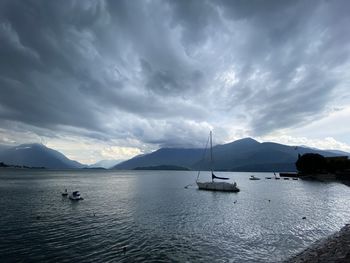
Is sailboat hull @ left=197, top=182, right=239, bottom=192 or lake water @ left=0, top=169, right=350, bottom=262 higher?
sailboat hull @ left=197, top=182, right=239, bottom=192

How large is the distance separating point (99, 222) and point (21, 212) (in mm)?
19658

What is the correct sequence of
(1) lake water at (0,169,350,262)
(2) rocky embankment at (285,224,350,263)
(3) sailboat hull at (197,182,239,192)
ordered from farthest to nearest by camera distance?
(3) sailboat hull at (197,182,239,192) < (1) lake water at (0,169,350,262) < (2) rocky embankment at (285,224,350,263)

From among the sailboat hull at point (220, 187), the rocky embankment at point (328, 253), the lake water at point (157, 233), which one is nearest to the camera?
the rocky embankment at point (328, 253)

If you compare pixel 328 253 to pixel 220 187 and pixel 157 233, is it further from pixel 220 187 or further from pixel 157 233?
pixel 220 187

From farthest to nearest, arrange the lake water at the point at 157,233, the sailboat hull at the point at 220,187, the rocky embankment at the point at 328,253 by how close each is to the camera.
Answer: the sailboat hull at the point at 220,187 < the lake water at the point at 157,233 < the rocky embankment at the point at 328,253

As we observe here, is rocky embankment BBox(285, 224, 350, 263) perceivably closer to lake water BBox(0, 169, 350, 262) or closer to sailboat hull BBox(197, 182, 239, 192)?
lake water BBox(0, 169, 350, 262)

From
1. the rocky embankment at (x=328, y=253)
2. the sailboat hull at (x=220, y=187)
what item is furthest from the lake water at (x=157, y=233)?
the sailboat hull at (x=220, y=187)

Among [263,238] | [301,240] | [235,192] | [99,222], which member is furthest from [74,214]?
[235,192]

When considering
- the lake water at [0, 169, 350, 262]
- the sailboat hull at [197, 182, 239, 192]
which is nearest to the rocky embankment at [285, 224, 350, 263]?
the lake water at [0, 169, 350, 262]

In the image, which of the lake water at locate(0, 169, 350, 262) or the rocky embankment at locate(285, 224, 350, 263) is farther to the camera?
the lake water at locate(0, 169, 350, 262)

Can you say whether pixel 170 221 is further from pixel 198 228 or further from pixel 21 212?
pixel 21 212

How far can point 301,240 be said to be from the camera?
35.3 metres

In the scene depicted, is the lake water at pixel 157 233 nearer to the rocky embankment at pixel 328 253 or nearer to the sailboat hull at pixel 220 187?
the rocky embankment at pixel 328 253

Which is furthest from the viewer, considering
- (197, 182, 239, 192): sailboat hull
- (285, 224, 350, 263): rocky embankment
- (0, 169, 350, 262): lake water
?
(197, 182, 239, 192): sailboat hull
